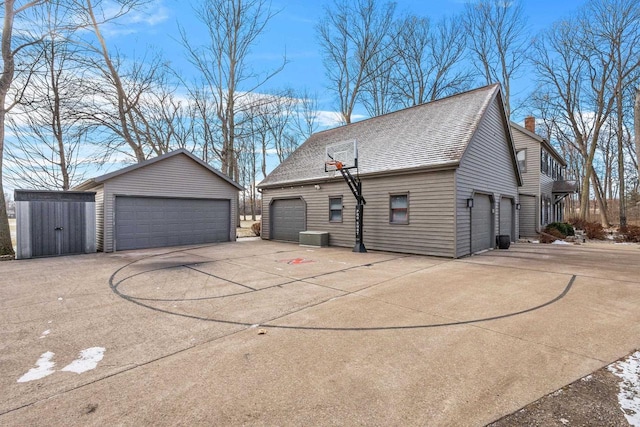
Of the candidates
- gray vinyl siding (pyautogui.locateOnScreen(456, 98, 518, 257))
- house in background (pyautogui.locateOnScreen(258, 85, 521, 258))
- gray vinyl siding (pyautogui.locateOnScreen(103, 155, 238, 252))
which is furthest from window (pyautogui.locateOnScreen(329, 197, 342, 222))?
gray vinyl siding (pyautogui.locateOnScreen(103, 155, 238, 252))

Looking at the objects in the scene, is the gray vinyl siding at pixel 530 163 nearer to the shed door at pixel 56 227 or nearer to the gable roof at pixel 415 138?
the gable roof at pixel 415 138

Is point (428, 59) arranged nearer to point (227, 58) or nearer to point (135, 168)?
point (227, 58)

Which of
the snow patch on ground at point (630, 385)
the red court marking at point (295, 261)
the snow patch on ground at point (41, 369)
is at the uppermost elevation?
the red court marking at point (295, 261)

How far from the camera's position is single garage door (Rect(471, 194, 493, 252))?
35.2ft

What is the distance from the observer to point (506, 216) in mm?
13406

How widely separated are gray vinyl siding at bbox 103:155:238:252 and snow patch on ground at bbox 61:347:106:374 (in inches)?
378

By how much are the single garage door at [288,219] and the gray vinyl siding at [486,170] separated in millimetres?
6768

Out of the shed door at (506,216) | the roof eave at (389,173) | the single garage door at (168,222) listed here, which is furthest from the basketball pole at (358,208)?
the single garage door at (168,222)

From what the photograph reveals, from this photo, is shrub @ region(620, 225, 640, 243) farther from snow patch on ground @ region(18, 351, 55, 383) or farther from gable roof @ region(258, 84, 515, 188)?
snow patch on ground @ region(18, 351, 55, 383)

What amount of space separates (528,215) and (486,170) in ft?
25.5

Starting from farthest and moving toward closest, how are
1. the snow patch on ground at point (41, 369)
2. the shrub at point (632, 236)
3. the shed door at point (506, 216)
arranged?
the shrub at point (632, 236), the shed door at point (506, 216), the snow patch on ground at point (41, 369)

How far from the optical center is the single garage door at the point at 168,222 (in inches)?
→ 466

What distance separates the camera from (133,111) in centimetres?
1903

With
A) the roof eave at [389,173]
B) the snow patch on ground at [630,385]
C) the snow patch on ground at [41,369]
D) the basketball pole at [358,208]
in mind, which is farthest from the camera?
the basketball pole at [358,208]
